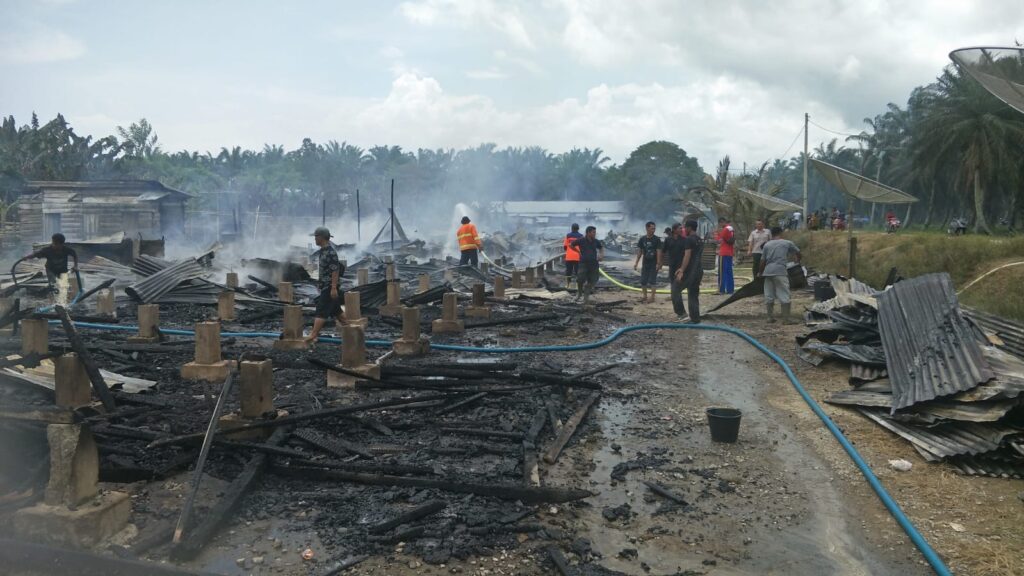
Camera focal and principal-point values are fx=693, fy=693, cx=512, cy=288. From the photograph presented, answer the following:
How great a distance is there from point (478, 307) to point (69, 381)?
766 centimetres

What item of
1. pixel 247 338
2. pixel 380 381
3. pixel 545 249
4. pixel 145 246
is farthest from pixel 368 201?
pixel 380 381

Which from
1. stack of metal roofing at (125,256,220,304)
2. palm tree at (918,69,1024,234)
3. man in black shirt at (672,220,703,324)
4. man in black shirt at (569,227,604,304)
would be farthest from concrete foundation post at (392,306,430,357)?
palm tree at (918,69,1024,234)

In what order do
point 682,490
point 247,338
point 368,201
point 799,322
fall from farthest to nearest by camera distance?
1. point 368,201
2. point 799,322
3. point 247,338
4. point 682,490

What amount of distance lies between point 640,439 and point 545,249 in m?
27.0

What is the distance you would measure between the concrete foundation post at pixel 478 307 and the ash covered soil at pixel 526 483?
4.95 m

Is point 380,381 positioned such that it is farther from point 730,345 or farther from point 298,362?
point 730,345

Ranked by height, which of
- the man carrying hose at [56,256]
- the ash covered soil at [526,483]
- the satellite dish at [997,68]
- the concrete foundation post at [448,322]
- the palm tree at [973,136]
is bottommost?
the ash covered soil at [526,483]

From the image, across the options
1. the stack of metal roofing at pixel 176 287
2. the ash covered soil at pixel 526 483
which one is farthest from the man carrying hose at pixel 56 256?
the ash covered soil at pixel 526 483

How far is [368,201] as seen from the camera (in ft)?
183

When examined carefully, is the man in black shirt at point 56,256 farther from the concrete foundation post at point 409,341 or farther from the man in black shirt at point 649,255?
the man in black shirt at point 649,255

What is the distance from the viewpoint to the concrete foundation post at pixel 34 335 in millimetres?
6734

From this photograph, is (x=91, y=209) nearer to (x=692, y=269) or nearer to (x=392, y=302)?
(x=392, y=302)

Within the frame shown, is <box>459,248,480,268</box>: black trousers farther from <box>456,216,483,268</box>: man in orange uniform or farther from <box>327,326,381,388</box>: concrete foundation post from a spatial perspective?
<box>327,326,381,388</box>: concrete foundation post

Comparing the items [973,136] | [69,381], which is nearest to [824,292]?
[69,381]
